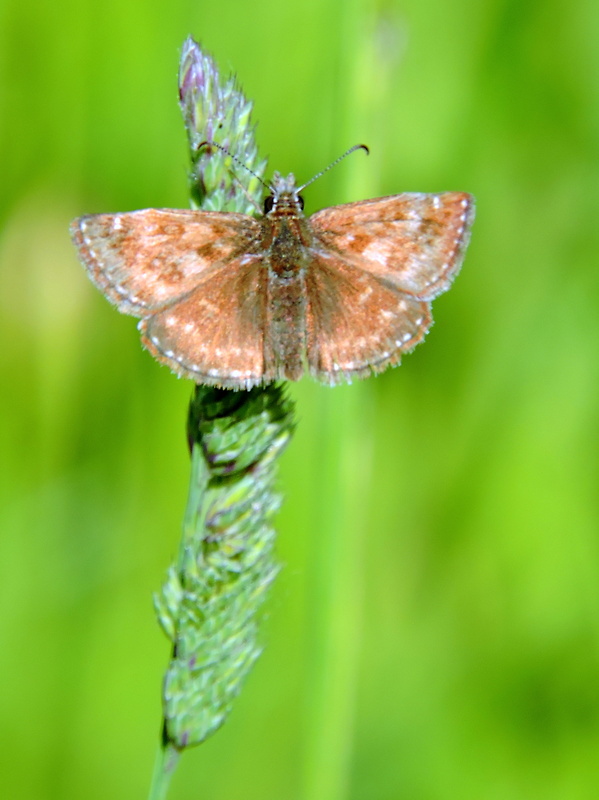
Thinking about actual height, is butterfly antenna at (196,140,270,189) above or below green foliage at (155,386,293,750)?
above

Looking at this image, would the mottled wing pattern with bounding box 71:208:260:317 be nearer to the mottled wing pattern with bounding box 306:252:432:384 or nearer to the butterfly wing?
the butterfly wing

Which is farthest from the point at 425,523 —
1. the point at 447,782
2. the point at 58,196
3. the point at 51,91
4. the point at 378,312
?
the point at 51,91

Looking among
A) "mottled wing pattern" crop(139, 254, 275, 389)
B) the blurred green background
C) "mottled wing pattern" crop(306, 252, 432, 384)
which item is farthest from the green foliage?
the blurred green background

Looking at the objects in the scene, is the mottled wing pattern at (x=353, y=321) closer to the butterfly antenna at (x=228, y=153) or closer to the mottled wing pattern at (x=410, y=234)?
the mottled wing pattern at (x=410, y=234)

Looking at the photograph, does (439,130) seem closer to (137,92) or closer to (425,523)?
(137,92)

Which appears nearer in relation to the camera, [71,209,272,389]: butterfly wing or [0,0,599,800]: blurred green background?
[71,209,272,389]: butterfly wing
